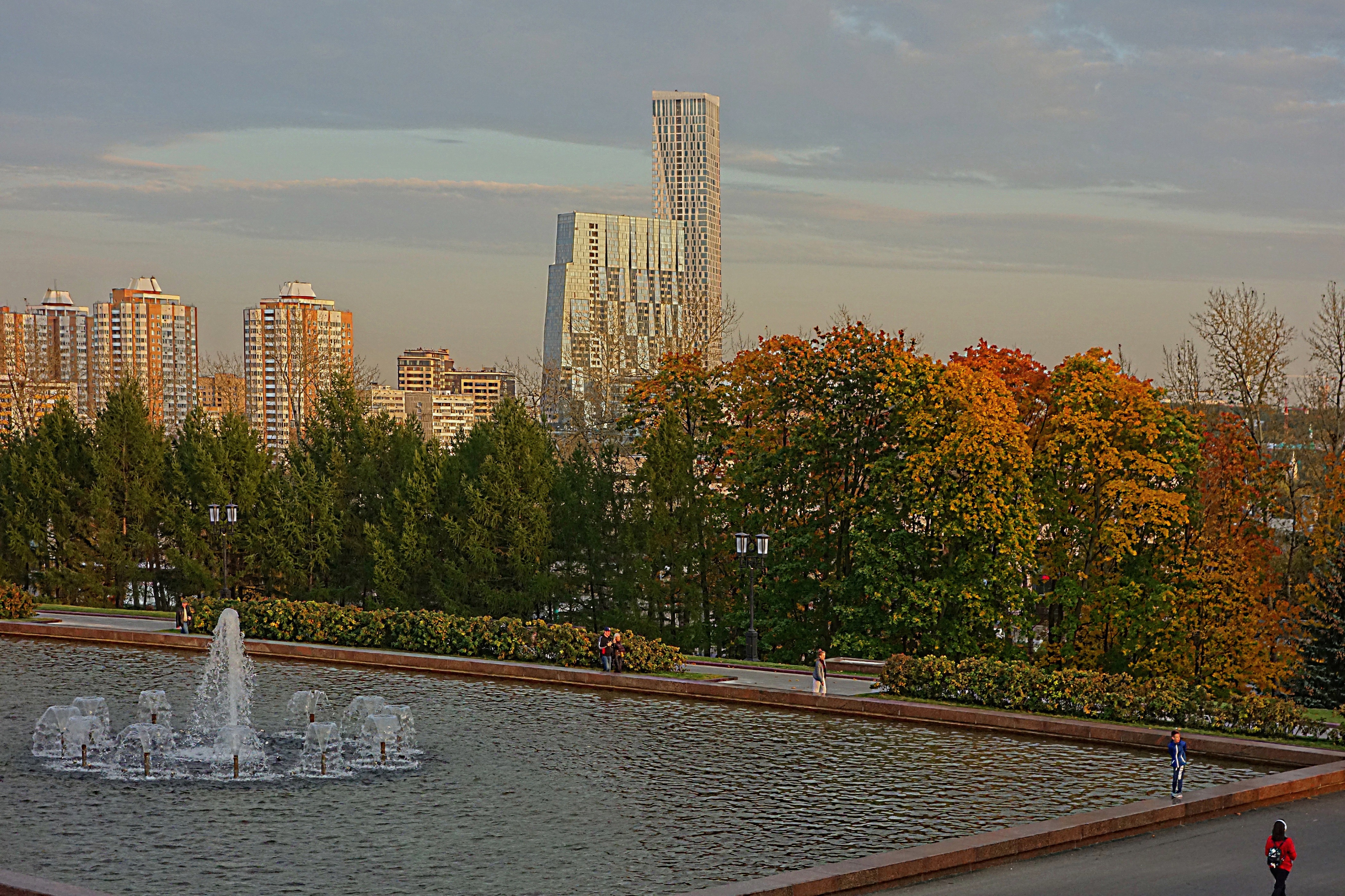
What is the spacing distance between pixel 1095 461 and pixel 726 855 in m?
23.7

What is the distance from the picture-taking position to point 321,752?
903 inches

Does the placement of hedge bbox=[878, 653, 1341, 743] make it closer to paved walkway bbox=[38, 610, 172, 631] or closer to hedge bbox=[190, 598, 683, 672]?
hedge bbox=[190, 598, 683, 672]

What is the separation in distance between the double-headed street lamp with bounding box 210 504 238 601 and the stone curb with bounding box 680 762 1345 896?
2963 centimetres

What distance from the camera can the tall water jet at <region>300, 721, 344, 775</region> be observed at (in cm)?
2236

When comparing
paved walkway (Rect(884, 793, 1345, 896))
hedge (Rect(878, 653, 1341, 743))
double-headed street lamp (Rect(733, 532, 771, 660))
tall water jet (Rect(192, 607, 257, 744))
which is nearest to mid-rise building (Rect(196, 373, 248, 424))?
tall water jet (Rect(192, 607, 257, 744))

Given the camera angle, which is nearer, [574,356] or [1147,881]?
[1147,881]

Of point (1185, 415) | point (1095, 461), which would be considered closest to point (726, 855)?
point (1095, 461)

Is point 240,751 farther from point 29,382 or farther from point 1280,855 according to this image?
point 29,382

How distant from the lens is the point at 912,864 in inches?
646

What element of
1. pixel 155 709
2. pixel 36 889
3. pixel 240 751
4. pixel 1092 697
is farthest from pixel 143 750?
pixel 1092 697

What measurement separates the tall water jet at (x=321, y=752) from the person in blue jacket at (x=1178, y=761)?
12948 mm

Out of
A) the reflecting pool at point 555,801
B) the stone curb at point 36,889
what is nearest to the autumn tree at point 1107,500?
the reflecting pool at point 555,801

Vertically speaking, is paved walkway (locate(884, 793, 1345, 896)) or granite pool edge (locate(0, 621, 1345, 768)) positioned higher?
granite pool edge (locate(0, 621, 1345, 768))

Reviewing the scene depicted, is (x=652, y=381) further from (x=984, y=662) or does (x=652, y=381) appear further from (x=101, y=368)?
(x=101, y=368)
